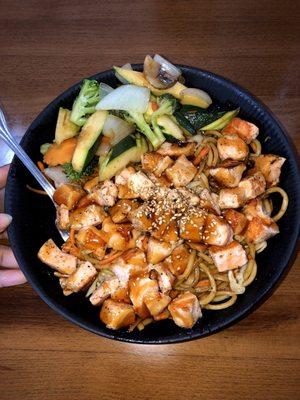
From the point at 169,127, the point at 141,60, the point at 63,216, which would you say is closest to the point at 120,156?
the point at 169,127

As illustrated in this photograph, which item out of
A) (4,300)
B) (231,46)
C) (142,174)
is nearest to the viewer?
(142,174)

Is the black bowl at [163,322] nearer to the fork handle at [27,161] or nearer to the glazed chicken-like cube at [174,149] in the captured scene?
the fork handle at [27,161]

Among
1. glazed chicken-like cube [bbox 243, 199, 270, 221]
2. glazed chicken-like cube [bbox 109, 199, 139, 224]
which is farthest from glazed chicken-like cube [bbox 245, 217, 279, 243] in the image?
glazed chicken-like cube [bbox 109, 199, 139, 224]

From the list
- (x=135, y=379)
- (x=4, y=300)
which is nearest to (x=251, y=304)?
(x=135, y=379)

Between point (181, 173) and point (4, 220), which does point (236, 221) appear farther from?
point (4, 220)

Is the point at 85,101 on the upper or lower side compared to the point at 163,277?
upper

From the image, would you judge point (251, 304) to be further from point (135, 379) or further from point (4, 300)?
point (4, 300)

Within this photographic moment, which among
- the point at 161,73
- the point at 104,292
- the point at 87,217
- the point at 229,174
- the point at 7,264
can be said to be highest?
the point at 161,73

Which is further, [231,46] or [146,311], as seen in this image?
[231,46]
